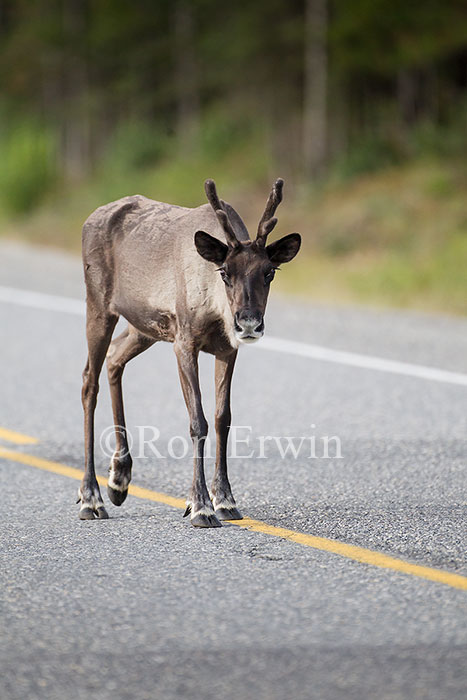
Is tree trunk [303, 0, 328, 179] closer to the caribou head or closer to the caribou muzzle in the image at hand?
the caribou head

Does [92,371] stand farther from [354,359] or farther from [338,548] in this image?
[354,359]

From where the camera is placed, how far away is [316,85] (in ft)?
100

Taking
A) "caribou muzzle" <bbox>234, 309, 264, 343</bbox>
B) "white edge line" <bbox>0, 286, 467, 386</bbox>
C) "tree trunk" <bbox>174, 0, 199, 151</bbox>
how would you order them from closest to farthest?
1. "caribou muzzle" <bbox>234, 309, 264, 343</bbox>
2. "white edge line" <bbox>0, 286, 467, 386</bbox>
3. "tree trunk" <bbox>174, 0, 199, 151</bbox>

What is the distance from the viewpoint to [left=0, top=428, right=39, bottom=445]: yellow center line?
7902mm

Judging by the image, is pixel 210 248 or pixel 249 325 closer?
pixel 249 325

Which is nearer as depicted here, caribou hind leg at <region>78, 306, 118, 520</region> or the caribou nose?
the caribou nose

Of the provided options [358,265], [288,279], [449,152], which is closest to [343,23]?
[449,152]

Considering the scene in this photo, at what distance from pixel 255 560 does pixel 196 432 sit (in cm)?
76

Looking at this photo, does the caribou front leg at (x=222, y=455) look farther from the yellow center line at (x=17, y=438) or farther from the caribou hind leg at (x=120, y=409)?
the yellow center line at (x=17, y=438)

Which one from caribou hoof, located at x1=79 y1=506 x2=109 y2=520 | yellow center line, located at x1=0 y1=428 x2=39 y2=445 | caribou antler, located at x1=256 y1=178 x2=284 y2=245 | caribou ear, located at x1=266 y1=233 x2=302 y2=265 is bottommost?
yellow center line, located at x1=0 y1=428 x2=39 y2=445

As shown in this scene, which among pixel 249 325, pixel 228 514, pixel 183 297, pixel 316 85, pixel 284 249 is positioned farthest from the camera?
pixel 316 85

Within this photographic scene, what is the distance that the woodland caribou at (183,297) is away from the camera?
5348 millimetres

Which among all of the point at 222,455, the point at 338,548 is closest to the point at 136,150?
the point at 222,455

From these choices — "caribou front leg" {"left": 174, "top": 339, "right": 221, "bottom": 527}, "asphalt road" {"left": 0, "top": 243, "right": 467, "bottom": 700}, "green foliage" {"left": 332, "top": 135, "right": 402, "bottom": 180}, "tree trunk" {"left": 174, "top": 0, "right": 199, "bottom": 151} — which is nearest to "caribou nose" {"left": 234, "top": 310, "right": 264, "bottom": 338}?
"caribou front leg" {"left": 174, "top": 339, "right": 221, "bottom": 527}
